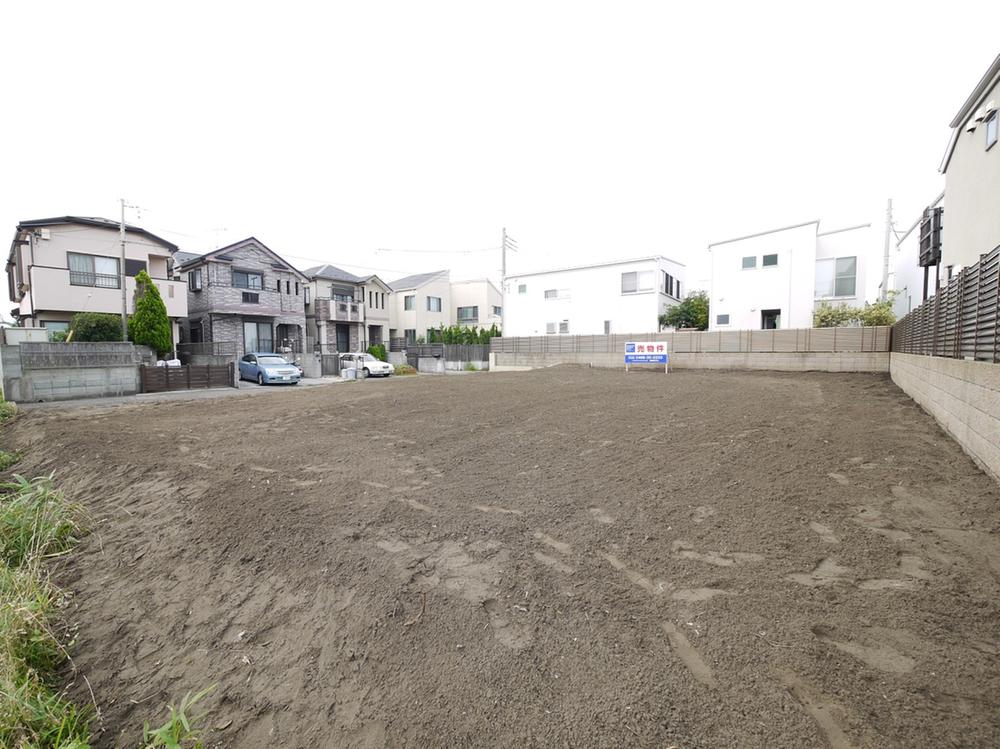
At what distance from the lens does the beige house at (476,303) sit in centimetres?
3684

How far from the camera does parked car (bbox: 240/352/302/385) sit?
18281 mm

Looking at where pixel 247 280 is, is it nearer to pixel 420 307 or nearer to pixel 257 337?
pixel 257 337

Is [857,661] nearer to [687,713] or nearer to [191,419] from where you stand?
[687,713]

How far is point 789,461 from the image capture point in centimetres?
474

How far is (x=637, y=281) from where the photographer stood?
79.5ft

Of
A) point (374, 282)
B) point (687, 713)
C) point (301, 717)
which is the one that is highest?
point (374, 282)

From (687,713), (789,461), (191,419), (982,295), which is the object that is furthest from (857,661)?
(191,419)

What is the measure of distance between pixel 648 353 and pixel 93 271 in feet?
74.2

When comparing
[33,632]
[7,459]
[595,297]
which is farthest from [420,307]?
[33,632]

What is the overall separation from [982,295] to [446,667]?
5.86m

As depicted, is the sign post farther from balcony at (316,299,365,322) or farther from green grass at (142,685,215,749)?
balcony at (316,299,365,322)

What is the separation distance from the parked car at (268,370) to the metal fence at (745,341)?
37.8 feet

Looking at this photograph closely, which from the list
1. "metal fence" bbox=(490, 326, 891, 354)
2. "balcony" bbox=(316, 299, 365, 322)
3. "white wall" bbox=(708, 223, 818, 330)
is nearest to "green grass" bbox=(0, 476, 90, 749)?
"metal fence" bbox=(490, 326, 891, 354)

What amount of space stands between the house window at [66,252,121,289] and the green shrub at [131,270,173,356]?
216 centimetres
